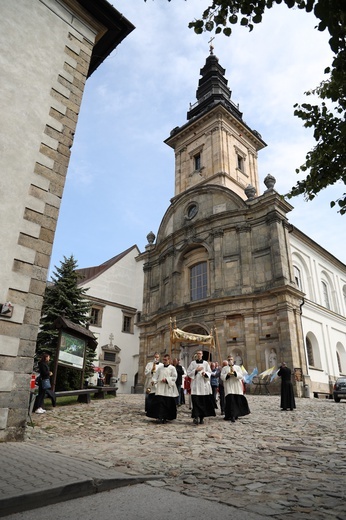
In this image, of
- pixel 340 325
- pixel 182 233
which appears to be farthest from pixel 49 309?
pixel 340 325

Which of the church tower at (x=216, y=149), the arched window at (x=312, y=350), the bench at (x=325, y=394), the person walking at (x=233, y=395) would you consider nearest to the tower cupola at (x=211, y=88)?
the church tower at (x=216, y=149)

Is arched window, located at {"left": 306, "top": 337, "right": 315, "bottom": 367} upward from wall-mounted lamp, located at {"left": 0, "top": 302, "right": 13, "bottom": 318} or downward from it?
upward

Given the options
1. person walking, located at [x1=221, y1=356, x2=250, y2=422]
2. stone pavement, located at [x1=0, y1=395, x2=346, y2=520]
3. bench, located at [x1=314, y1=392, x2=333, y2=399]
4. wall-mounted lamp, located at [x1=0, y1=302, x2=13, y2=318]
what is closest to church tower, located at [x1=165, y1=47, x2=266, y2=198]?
bench, located at [x1=314, y1=392, x2=333, y2=399]

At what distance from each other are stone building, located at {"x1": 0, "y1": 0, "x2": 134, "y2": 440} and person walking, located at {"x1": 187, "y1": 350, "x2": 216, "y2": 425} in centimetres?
506

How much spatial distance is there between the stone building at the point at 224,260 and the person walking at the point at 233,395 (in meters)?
11.3

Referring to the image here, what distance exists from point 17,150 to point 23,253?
2.14 metres

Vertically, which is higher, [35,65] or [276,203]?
[276,203]

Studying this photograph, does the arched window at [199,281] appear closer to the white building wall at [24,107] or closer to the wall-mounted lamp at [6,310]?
the white building wall at [24,107]

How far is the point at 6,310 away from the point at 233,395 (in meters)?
7.29

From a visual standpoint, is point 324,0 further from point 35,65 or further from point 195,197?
point 195,197

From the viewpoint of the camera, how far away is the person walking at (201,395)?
33.5 feet

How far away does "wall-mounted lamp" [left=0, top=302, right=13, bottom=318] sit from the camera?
6605 mm

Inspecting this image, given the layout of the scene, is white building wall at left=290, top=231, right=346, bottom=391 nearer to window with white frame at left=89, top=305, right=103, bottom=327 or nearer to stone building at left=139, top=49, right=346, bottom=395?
stone building at left=139, top=49, right=346, bottom=395

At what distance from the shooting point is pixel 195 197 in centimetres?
3109
